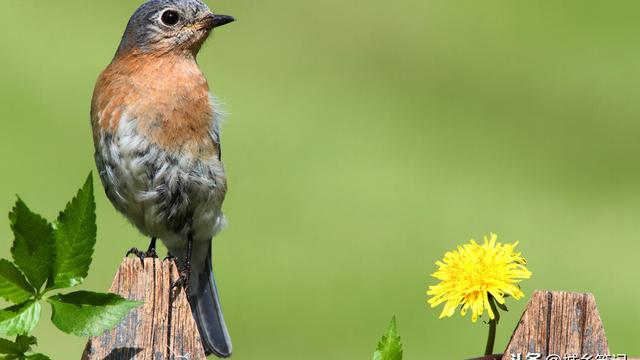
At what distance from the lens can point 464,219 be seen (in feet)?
33.4

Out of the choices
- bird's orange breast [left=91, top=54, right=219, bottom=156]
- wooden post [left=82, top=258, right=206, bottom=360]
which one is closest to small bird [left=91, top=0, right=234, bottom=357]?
bird's orange breast [left=91, top=54, right=219, bottom=156]

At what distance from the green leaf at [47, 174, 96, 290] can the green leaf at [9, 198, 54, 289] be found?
0.02 meters

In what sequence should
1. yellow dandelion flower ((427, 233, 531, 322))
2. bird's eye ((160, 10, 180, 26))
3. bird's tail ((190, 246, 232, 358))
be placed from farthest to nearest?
bird's eye ((160, 10, 180, 26))
bird's tail ((190, 246, 232, 358))
yellow dandelion flower ((427, 233, 531, 322))

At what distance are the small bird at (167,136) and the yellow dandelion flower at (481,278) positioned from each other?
5.43 ft

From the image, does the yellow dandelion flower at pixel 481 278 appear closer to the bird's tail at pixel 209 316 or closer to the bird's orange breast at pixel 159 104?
the bird's tail at pixel 209 316

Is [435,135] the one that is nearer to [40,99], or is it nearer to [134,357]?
[40,99]

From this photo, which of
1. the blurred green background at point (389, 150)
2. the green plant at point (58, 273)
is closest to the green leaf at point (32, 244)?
the green plant at point (58, 273)

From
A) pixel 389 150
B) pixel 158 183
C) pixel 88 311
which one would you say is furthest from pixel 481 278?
pixel 389 150

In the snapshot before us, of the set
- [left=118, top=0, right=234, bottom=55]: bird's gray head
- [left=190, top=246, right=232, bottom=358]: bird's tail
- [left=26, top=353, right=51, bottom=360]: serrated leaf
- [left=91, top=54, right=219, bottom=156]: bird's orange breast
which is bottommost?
[left=26, top=353, right=51, bottom=360]: serrated leaf

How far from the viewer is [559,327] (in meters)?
2.84

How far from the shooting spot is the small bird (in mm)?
4520

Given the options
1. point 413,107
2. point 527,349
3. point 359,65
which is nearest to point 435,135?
point 413,107

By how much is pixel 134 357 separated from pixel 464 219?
7.48 meters

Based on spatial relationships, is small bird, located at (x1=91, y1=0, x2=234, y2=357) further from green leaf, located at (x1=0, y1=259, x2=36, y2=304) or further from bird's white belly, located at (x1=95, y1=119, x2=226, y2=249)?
green leaf, located at (x1=0, y1=259, x2=36, y2=304)
